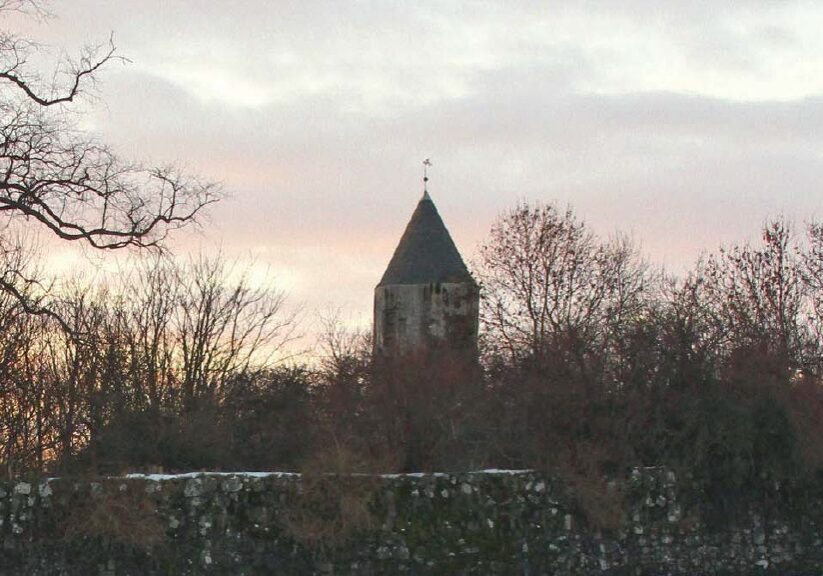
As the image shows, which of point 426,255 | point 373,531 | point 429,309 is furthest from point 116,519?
point 426,255

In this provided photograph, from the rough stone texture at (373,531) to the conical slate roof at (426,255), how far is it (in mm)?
21893

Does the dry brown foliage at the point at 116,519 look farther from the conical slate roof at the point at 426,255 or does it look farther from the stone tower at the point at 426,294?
the conical slate roof at the point at 426,255

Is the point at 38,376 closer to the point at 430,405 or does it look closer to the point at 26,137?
the point at 26,137

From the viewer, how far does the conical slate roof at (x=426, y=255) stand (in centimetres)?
4081

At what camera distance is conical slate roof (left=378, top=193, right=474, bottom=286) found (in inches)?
1607


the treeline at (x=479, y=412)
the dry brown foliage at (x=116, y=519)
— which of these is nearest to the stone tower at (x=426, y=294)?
the treeline at (x=479, y=412)

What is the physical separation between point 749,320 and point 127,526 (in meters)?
24.1

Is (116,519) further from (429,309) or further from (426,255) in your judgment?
(426,255)

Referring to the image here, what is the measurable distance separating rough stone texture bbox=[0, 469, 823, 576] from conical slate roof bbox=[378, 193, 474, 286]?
21893 mm

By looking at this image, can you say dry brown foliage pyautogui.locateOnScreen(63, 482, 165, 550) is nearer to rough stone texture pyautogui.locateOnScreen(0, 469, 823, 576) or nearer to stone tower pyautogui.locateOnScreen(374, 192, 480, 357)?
rough stone texture pyautogui.locateOnScreen(0, 469, 823, 576)

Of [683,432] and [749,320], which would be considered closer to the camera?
[683,432]

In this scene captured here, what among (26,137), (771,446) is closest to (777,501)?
(771,446)

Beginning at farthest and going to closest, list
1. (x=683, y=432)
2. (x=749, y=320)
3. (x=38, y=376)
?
(x=749, y=320) → (x=38, y=376) → (x=683, y=432)

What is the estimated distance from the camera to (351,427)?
65.7ft
